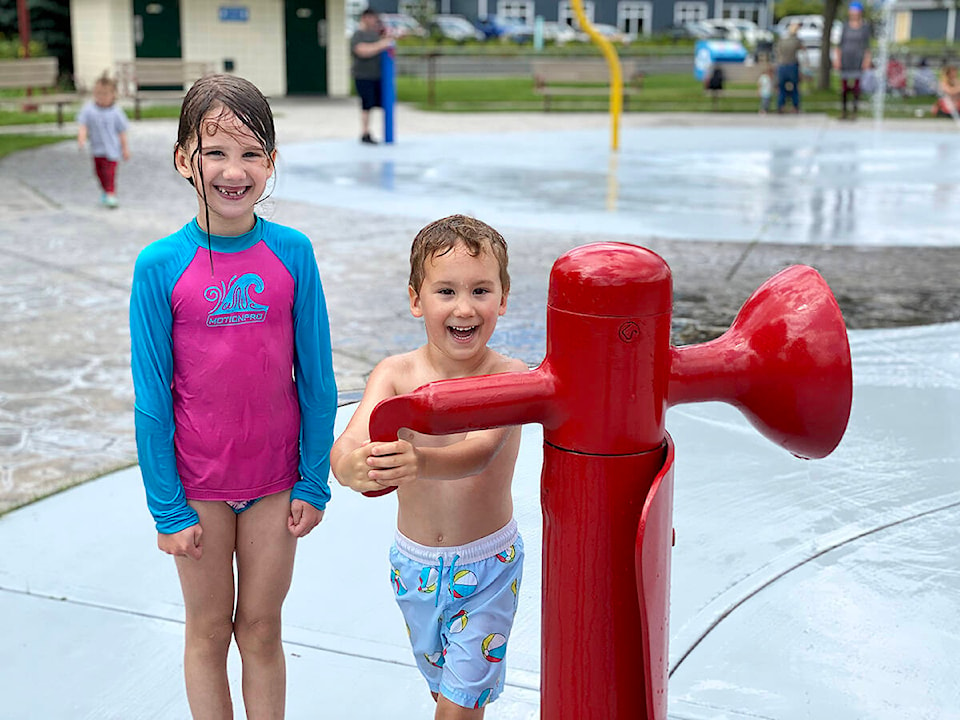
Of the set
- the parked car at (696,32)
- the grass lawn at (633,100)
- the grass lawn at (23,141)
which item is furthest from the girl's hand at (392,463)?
the parked car at (696,32)

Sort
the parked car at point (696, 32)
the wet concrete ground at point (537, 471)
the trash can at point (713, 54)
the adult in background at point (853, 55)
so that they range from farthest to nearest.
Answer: the parked car at point (696, 32) → the trash can at point (713, 54) → the adult in background at point (853, 55) → the wet concrete ground at point (537, 471)

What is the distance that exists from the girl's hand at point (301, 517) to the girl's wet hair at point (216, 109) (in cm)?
46

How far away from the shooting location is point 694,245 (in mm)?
7496

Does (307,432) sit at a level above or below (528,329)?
above

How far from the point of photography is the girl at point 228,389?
1.93 meters

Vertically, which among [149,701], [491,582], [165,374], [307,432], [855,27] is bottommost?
[149,701]

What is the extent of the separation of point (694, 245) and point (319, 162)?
630cm

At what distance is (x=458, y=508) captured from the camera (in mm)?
1988

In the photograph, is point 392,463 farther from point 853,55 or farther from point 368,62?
point 853,55

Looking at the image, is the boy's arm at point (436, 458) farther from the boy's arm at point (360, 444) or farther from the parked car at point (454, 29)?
the parked car at point (454, 29)

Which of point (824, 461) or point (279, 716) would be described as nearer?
point (279, 716)

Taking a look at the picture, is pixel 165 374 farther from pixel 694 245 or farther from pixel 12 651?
pixel 694 245

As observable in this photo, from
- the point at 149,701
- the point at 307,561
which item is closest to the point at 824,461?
the point at 307,561

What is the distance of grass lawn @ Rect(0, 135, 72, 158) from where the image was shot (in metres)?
13.8
